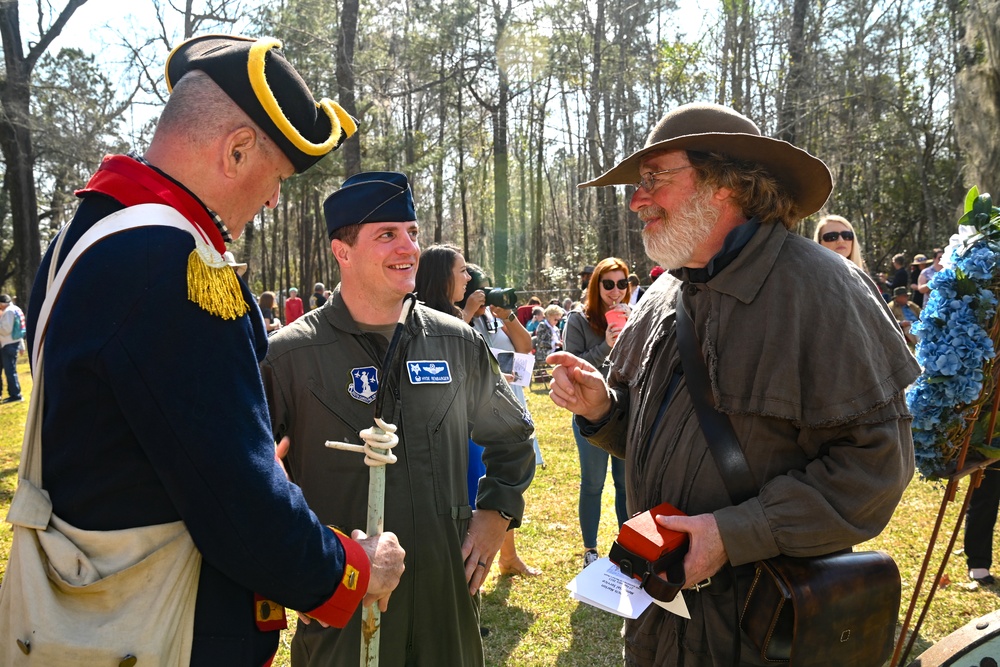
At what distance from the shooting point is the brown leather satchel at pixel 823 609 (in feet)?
5.99

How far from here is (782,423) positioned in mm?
2014

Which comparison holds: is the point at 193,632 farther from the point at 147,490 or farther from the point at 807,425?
the point at 807,425

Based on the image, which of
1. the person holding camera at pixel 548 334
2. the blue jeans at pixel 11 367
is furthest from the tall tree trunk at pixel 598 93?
the blue jeans at pixel 11 367

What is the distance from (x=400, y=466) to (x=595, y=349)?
3175 millimetres

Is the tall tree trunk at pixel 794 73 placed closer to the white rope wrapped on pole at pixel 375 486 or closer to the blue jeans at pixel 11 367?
the blue jeans at pixel 11 367

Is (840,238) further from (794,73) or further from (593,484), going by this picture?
(794,73)

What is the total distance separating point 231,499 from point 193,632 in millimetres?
346

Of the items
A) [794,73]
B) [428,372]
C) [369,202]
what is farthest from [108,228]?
[794,73]

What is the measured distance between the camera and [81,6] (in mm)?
17656

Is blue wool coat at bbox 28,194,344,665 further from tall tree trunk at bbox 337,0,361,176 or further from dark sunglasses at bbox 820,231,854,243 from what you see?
tall tree trunk at bbox 337,0,361,176

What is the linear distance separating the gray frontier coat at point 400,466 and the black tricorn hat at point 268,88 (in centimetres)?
84

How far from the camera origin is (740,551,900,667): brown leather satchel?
183 centimetres

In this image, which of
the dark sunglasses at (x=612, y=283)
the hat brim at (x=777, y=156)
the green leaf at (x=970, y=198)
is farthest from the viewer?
the dark sunglasses at (x=612, y=283)

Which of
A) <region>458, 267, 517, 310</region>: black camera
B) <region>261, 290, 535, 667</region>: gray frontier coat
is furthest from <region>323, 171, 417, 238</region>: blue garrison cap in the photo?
<region>458, 267, 517, 310</region>: black camera
